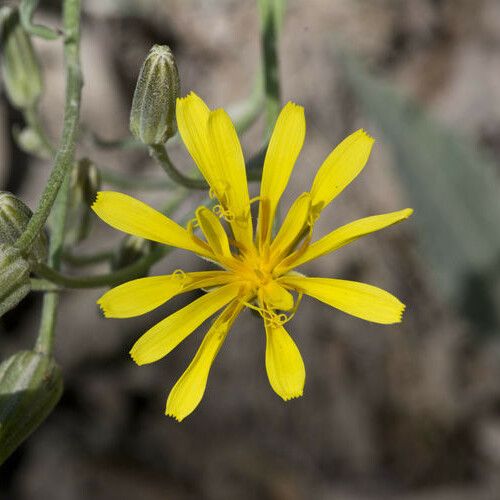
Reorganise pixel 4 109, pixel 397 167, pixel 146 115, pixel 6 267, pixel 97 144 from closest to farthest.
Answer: pixel 6 267 < pixel 146 115 < pixel 97 144 < pixel 397 167 < pixel 4 109

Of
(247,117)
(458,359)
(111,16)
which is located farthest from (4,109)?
(458,359)

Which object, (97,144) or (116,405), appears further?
(116,405)

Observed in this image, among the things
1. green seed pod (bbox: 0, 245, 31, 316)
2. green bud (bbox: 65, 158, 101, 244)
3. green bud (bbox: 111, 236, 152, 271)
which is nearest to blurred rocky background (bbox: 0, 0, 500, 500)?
green bud (bbox: 65, 158, 101, 244)

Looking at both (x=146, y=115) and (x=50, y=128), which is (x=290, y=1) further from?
(x=146, y=115)

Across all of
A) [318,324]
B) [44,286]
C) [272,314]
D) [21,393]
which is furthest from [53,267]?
[318,324]

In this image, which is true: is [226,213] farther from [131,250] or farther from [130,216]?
[131,250]

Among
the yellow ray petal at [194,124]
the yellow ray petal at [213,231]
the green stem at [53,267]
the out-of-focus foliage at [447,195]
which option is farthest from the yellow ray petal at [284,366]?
the out-of-focus foliage at [447,195]

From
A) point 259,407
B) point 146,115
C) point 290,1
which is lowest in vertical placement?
point 259,407

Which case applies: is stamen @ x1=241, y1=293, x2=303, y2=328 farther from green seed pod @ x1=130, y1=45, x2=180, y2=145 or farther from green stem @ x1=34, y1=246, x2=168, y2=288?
green seed pod @ x1=130, y1=45, x2=180, y2=145
